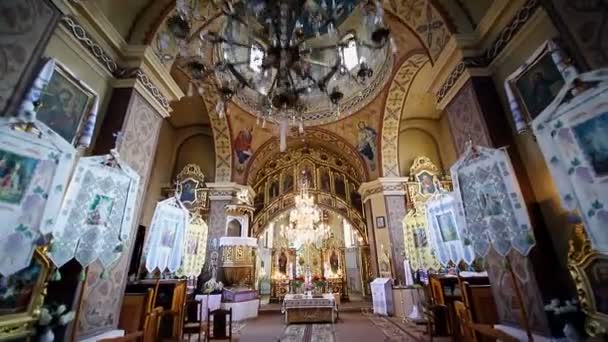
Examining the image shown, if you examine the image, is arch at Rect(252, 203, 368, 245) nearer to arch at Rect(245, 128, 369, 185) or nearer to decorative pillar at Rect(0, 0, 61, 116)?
arch at Rect(245, 128, 369, 185)

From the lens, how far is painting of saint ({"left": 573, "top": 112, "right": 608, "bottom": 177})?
1817 millimetres

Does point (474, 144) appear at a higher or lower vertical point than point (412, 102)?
lower

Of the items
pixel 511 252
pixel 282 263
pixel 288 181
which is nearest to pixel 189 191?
pixel 288 181

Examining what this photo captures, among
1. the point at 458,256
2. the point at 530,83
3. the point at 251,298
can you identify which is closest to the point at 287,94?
the point at 530,83

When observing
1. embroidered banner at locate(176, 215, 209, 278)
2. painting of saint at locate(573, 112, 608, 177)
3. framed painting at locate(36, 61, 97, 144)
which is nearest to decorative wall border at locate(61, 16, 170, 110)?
framed painting at locate(36, 61, 97, 144)

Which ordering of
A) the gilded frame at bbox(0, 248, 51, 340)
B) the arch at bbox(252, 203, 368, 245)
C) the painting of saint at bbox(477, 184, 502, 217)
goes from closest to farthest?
the gilded frame at bbox(0, 248, 51, 340)
the painting of saint at bbox(477, 184, 502, 217)
the arch at bbox(252, 203, 368, 245)

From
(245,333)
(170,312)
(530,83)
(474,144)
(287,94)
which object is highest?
(287,94)

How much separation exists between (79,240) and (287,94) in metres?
2.89

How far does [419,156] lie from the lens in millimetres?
8484

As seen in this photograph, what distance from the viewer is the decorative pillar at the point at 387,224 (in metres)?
7.32

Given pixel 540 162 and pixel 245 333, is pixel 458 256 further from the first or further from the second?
pixel 245 333

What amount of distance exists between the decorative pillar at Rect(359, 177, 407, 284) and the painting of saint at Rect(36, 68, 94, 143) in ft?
23.6

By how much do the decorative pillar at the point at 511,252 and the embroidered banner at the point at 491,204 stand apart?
20 centimetres

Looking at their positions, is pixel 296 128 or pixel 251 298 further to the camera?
pixel 296 128
